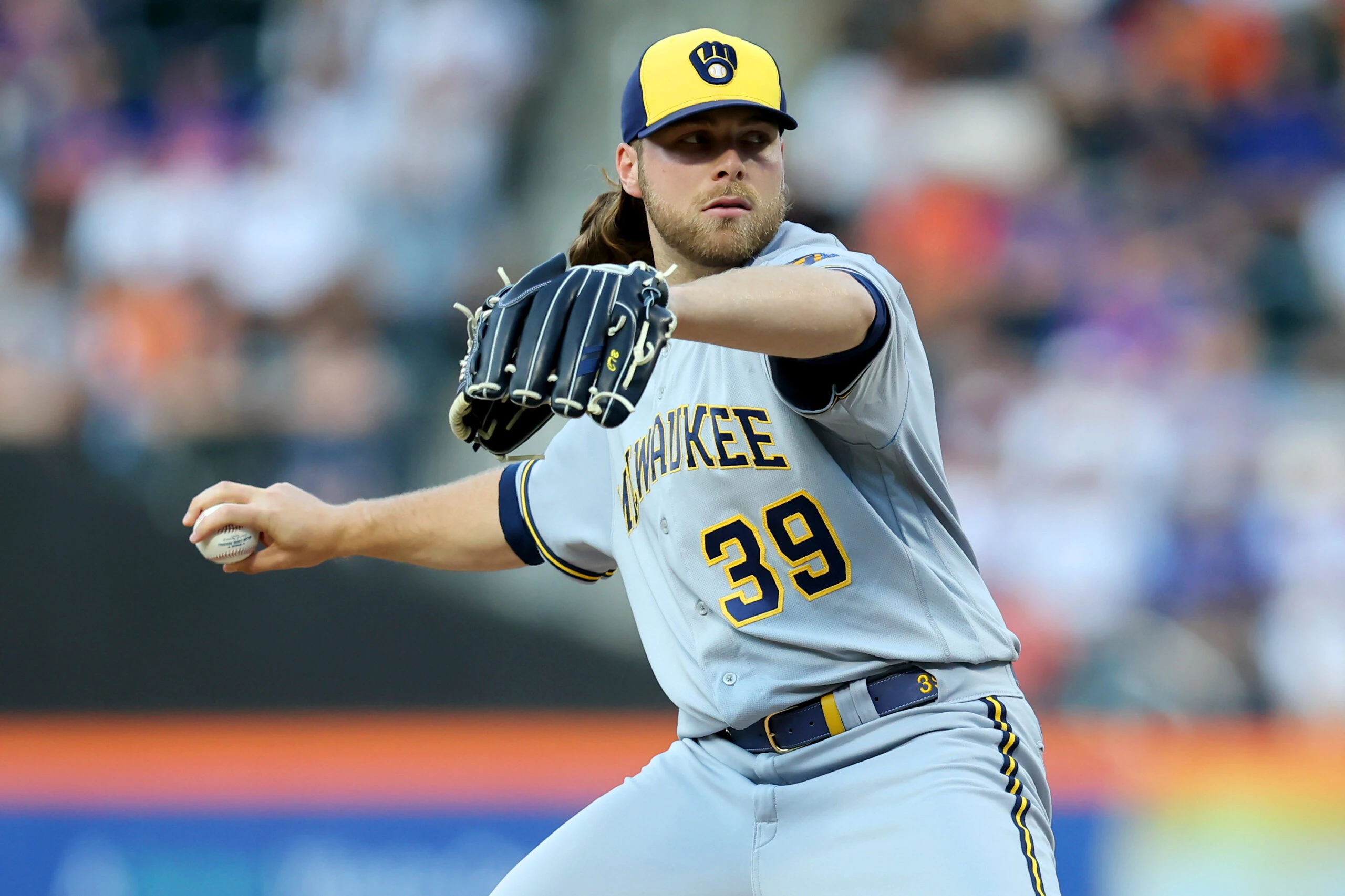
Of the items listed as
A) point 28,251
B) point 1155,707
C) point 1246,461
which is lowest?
point 1155,707

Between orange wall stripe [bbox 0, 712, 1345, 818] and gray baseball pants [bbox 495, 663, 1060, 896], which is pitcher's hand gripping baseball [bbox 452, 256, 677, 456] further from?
orange wall stripe [bbox 0, 712, 1345, 818]

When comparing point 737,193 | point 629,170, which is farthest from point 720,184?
point 629,170

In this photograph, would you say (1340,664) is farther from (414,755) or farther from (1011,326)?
(414,755)

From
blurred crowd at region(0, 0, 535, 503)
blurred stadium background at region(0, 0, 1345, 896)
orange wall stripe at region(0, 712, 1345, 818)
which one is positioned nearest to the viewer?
orange wall stripe at region(0, 712, 1345, 818)

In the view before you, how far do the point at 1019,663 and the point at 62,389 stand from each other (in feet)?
14.6

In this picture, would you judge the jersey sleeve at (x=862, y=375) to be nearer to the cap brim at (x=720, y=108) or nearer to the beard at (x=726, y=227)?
the beard at (x=726, y=227)

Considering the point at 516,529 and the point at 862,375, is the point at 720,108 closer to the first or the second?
the point at 862,375

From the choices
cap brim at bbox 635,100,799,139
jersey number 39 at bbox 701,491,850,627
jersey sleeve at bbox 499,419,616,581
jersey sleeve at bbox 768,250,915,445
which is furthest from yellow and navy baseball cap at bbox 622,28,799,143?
jersey number 39 at bbox 701,491,850,627

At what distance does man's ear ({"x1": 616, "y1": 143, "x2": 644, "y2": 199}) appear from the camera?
348 cm

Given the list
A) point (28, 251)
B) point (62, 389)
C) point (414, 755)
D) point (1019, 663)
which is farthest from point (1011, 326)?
point (28, 251)

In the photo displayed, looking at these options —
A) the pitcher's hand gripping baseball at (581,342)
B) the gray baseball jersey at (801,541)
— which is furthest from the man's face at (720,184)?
the pitcher's hand gripping baseball at (581,342)

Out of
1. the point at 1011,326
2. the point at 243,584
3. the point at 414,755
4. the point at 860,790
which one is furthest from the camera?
the point at 1011,326

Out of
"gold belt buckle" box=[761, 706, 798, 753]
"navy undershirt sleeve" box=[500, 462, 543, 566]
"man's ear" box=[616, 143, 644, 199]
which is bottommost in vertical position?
"gold belt buckle" box=[761, 706, 798, 753]

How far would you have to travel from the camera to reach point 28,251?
792cm
